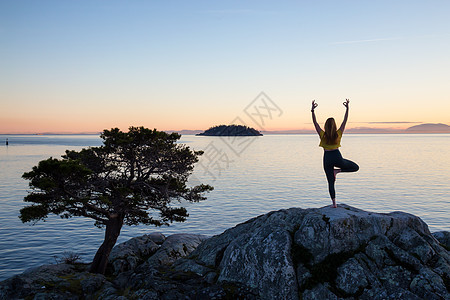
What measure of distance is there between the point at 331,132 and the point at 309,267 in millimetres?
4824

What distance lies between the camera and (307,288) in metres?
10.5

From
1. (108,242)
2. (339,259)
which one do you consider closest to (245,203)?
(108,242)

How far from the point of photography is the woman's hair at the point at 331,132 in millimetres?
11766

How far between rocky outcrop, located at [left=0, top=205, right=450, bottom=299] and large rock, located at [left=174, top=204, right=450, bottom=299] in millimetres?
28

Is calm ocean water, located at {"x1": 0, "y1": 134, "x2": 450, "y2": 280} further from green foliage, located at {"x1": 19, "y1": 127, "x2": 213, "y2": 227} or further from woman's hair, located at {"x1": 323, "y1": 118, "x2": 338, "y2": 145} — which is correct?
woman's hair, located at {"x1": 323, "y1": 118, "x2": 338, "y2": 145}

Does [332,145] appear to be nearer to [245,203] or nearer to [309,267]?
[309,267]

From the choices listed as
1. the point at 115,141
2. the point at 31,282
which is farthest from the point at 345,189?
the point at 31,282

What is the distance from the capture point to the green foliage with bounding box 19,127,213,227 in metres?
17.5

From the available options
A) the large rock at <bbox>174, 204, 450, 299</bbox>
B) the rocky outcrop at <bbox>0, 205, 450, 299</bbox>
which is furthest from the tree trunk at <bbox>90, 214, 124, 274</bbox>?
the large rock at <bbox>174, 204, 450, 299</bbox>

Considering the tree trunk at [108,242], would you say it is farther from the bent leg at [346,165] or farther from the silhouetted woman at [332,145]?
the bent leg at [346,165]

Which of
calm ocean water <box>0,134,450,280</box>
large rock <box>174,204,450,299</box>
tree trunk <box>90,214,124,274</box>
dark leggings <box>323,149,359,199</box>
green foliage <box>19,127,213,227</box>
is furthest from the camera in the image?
calm ocean water <box>0,134,450,280</box>

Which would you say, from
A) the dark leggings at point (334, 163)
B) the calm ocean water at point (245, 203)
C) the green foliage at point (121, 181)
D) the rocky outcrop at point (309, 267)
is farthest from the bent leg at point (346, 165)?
the calm ocean water at point (245, 203)

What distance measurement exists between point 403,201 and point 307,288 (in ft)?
148

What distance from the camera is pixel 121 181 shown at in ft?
65.9
